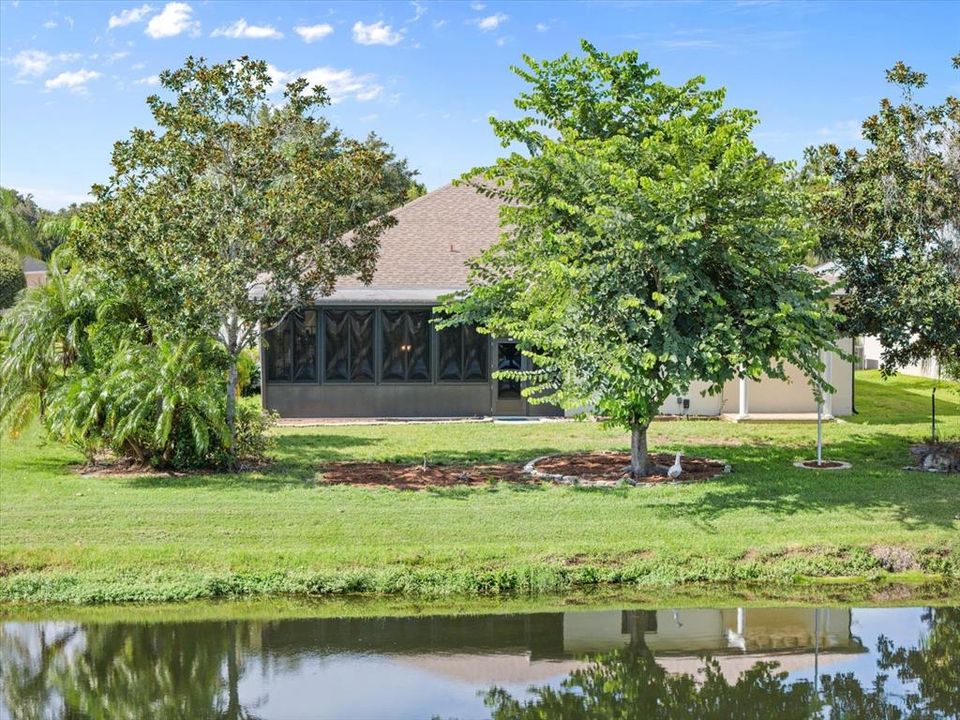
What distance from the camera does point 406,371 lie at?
22.1 metres

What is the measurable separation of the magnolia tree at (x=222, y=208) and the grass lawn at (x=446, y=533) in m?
2.74

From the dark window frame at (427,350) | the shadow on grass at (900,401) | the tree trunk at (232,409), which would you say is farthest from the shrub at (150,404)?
the shadow on grass at (900,401)

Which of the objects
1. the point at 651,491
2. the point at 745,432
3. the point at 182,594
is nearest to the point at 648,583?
the point at 651,491

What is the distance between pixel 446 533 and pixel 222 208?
615 centimetres

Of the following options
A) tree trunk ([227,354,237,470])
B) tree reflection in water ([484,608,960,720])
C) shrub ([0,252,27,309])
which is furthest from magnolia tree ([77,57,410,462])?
shrub ([0,252,27,309])

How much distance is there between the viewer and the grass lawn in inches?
410

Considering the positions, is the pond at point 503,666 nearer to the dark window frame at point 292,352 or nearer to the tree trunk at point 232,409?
the tree trunk at point 232,409

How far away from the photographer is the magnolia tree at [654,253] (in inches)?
503

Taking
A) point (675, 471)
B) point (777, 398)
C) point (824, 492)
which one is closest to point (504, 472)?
point (675, 471)

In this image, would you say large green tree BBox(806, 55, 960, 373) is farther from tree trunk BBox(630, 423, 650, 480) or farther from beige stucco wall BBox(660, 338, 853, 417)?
beige stucco wall BBox(660, 338, 853, 417)

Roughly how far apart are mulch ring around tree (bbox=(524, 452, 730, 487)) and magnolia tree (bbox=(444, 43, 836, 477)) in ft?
2.71

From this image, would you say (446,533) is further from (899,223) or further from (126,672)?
(899,223)

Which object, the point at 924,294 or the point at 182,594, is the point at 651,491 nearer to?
the point at 924,294

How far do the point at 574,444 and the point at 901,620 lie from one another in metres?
8.86
